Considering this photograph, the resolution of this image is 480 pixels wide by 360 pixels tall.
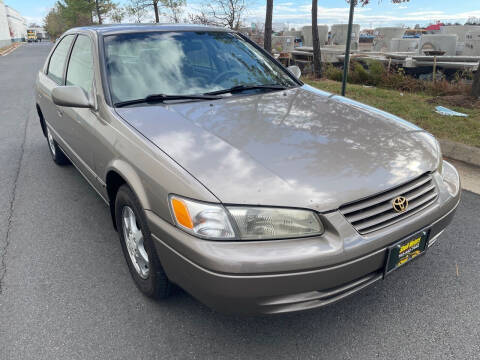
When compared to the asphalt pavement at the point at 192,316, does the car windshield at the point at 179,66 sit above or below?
above

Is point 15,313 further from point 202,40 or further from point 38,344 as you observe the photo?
point 202,40

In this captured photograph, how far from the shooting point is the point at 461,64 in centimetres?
1001

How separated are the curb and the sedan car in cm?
233

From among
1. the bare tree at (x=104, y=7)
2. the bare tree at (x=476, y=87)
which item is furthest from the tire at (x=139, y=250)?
the bare tree at (x=104, y=7)

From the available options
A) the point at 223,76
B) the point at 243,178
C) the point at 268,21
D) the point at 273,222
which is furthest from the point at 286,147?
the point at 268,21

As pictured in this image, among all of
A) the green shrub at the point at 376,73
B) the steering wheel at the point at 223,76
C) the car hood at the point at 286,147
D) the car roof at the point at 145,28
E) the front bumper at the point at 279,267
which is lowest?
the green shrub at the point at 376,73

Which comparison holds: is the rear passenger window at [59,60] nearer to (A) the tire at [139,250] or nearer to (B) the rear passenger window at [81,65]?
(B) the rear passenger window at [81,65]

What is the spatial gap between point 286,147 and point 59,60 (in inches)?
124

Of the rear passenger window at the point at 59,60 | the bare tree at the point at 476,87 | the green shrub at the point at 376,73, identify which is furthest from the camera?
the green shrub at the point at 376,73

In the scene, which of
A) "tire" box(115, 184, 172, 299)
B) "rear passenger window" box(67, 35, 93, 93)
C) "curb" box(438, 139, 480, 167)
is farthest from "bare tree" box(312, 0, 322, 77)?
"tire" box(115, 184, 172, 299)

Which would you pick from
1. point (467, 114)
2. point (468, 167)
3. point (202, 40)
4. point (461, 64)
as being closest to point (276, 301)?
point (202, 40)

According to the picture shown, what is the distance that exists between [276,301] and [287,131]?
103 centimetres

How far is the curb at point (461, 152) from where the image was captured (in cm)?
448

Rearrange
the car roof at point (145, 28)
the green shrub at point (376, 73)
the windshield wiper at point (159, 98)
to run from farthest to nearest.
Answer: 1. the green shrub at point (376, 73)
2. the car roof at point (145, 28)
3. the windshield wiper at point (159, 98)
